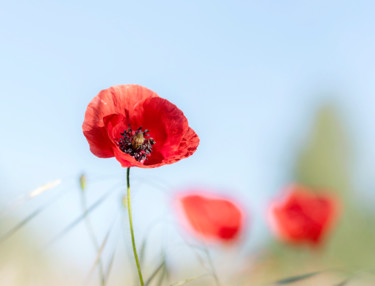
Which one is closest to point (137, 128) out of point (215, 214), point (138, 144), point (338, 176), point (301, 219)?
point (138, 144)

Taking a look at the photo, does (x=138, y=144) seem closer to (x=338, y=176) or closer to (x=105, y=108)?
(x=105, y=108)

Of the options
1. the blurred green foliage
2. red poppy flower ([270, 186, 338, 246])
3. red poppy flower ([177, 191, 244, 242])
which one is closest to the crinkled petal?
red poppy flower ([177, 191, 244, 242])

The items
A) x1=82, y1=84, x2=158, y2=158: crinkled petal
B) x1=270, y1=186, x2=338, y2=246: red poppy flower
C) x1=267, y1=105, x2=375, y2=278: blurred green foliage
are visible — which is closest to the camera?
x1=82, y1=84, x2=158, y2=158: crinkled petal

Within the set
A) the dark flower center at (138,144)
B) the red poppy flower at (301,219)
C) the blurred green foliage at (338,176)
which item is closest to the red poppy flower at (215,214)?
the red poppy flower at (301,219)

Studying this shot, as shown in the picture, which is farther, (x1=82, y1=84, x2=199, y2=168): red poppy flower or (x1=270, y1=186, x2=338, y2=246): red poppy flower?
(x1=270, y1=186, x2=338, y2=246): red poppy flower

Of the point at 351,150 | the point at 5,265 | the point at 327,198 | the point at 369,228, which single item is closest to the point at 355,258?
the point at 369,228

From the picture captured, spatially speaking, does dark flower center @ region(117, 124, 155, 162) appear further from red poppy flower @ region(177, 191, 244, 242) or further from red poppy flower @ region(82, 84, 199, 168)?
red poppy flower @ region(177, 191, 244, 242)

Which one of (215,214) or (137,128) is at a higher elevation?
(137,128)
